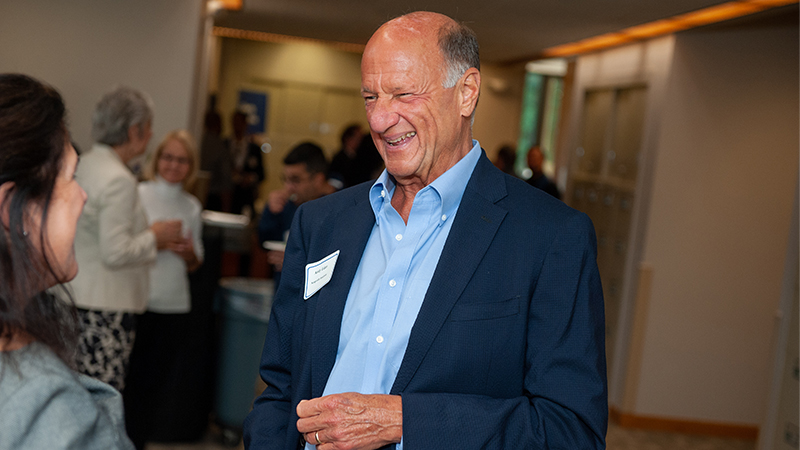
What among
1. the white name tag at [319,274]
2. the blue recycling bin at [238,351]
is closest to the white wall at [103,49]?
the blue recycling bin at [238,351]

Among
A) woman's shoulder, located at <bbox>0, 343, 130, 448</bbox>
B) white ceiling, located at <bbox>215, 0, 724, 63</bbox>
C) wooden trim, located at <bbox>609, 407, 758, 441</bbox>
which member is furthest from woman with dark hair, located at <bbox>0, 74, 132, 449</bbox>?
wooden trim, located at <bbox>609, 407, 758, 441</bbox>

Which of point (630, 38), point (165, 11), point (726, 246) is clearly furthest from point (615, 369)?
point (165, 11)

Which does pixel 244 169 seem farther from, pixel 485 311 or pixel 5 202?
pixel 5 202

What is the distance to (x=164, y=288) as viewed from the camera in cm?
349

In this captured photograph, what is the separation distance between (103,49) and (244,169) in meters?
4.91

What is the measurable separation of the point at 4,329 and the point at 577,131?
262 inches

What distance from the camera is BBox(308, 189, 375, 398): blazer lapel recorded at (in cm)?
142

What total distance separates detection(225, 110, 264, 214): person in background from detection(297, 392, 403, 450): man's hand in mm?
7799

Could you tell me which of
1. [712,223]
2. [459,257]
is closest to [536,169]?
[712,223]

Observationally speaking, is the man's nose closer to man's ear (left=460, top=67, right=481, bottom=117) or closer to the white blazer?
man's ear (left=460, top=67, right=481, bottom=117)

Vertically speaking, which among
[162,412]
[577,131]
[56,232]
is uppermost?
[577,131]

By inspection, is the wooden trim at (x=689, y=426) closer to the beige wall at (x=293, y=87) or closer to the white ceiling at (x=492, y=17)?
the white ceiling at (x=492, y=17)

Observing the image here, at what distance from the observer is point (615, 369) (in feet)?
17.9

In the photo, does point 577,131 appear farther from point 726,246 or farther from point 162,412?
point 162,412
